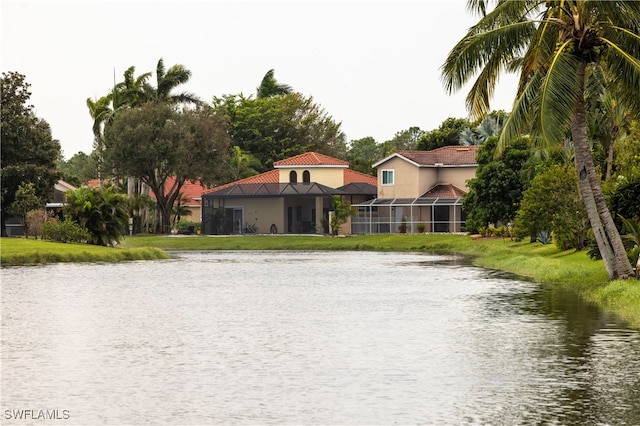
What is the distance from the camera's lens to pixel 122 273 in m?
49.3

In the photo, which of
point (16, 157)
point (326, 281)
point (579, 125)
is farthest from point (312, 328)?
point (16, 157)

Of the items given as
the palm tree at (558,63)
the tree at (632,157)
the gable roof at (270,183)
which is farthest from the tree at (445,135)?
the palm tree at (558,63)

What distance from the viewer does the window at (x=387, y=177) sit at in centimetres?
9725

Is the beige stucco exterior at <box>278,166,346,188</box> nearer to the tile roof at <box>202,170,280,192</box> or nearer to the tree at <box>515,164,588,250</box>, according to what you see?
the tile roof at <box>202,170,280,192</box>

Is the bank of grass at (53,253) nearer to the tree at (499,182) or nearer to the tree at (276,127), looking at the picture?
the tree at (499,182)

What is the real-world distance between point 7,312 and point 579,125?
17247 mm

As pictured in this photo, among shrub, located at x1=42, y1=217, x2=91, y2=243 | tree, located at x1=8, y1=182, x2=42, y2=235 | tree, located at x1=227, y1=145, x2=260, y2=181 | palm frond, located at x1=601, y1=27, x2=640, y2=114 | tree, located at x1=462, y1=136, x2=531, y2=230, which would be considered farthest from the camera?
tree, located at x1=227, y1=145, x2=260, y2=181

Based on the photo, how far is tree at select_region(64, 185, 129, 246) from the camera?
63719 millimetres

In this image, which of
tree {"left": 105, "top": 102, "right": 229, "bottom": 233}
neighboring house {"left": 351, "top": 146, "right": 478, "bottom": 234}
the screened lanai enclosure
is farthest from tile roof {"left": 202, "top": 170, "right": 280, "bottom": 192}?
neighboring house {"left": 351, "top": 146, "right": 478, "bottom": 234}

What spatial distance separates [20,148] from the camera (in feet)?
248

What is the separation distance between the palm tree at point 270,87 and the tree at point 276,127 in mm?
2090

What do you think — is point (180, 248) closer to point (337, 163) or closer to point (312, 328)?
point (337, 163)

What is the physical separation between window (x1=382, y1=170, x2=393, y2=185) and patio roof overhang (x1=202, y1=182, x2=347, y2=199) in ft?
12.6

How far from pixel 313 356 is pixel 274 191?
76.8m
